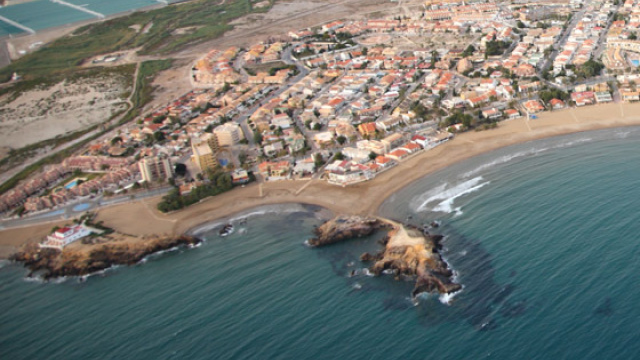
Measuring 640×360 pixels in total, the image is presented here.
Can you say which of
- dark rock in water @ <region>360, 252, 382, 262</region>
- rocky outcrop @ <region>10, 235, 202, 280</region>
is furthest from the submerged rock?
rocky outcrop @ <region>10, 235, 202, 280</region>

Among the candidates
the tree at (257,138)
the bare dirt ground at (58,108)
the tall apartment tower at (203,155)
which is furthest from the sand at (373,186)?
the bare dirt ground at (58,108)

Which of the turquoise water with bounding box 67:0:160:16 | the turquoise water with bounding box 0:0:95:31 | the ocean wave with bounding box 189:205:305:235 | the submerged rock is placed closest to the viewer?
the submerged rock

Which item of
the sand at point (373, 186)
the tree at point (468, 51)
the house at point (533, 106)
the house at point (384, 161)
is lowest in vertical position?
the sand at point (373, 186)

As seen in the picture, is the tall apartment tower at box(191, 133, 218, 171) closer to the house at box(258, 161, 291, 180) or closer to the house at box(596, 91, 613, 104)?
the house at box(258, 161, 291, 180)

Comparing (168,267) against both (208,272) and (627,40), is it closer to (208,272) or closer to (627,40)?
(208,272)

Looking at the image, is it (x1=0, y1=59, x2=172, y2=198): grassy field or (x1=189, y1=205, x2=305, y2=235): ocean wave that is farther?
(x1=0, y1=59, x2=172, y2=198): grassy field

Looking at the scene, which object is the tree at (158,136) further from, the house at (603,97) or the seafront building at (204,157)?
the house at (603,97)

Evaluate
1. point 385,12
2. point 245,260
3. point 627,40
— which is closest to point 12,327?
point 245,260
